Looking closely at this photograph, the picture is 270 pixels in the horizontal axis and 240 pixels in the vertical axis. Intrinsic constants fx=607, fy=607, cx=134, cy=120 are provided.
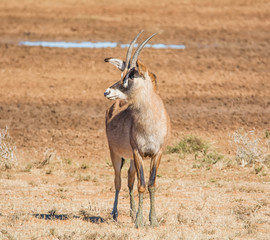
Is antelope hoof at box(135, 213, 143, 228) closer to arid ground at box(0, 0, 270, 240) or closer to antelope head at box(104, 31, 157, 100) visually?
arid ground at box(0, 0, 270, 240)

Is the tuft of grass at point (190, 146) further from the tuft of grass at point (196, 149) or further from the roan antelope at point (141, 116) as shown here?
the roan antelope at point (141, 116)

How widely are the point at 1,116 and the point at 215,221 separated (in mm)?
11808

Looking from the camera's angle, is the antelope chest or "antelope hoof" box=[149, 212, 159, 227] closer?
the antelope chest

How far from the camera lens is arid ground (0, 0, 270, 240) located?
30.2ft

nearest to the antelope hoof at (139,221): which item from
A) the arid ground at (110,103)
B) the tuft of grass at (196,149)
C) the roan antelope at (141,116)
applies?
the roan antelope at (141,116)

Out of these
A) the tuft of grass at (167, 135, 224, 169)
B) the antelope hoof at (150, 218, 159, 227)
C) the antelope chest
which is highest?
the antelope chest

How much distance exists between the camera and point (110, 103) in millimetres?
20172

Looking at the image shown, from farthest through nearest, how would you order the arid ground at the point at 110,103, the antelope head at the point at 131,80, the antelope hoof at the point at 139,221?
1. the arid ground at the point at 110,103
2. the antelope hoof at the point at 139,221
3. the antelope head at the point at 131,80

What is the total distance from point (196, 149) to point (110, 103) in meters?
4.75

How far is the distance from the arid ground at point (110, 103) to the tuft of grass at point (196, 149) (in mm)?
276

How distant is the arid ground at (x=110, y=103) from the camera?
30.2ft

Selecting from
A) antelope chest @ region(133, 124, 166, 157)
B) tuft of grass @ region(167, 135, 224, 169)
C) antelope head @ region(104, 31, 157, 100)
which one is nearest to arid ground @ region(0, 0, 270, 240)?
tuft of grass @ region(167, 135, 224, 169)

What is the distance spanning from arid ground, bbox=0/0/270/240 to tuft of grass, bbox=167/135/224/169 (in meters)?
0.28

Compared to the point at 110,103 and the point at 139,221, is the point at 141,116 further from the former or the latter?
the point at 110,103
